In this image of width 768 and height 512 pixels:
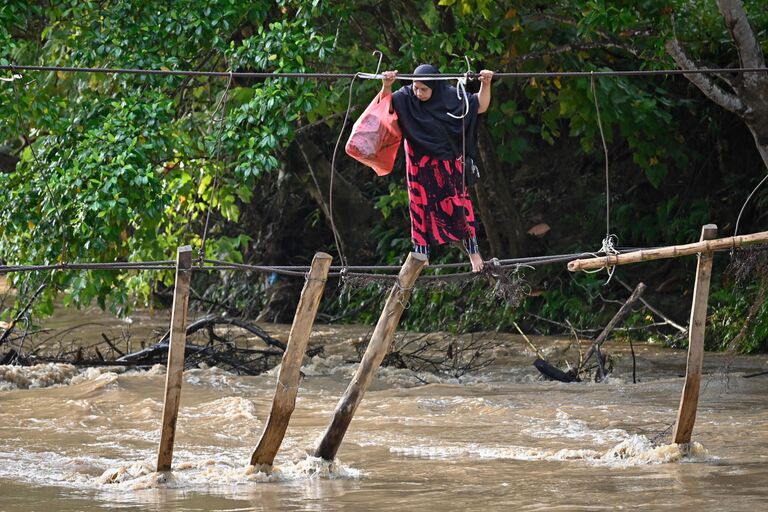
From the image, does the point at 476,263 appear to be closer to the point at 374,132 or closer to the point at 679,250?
the point at 374,132

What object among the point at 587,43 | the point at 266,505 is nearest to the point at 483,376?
the point at 587,43

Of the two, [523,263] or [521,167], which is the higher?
[521,167]

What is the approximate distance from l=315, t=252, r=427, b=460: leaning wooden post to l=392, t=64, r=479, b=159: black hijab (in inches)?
22.1

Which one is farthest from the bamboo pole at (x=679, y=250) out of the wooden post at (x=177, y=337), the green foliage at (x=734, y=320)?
the green foliage at (x=734, y=320)

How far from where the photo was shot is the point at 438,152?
216 inches

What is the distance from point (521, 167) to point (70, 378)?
6.00 meters

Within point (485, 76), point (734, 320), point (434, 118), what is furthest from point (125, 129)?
point (734, 320)

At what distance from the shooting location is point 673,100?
10250 mm

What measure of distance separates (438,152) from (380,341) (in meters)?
0.96

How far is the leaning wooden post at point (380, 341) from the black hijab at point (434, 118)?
0.56 m

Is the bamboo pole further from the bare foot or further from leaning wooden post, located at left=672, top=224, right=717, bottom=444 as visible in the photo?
the bare foot

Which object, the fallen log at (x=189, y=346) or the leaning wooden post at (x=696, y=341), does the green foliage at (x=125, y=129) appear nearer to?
the fallen log at (x=189, y=346)

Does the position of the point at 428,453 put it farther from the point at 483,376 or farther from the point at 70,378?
the point at 70,378

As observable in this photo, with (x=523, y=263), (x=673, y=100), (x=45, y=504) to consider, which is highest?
(x=673, y=100)
